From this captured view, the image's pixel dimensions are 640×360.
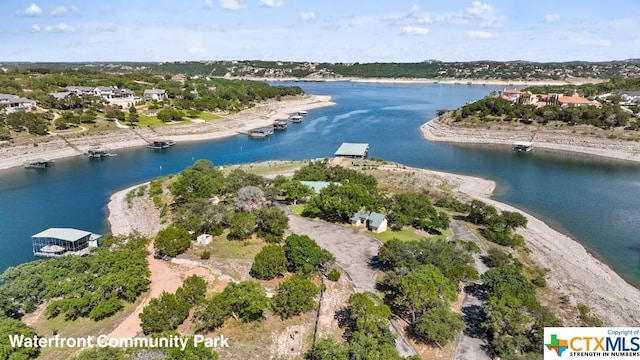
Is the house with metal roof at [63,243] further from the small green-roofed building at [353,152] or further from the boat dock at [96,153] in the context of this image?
the small green-roofed building at [353,152]

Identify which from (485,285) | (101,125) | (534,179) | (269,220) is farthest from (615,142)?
(101,125)

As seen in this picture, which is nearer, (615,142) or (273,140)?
(615,142)

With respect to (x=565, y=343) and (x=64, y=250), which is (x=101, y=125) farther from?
(x=565, y=343)

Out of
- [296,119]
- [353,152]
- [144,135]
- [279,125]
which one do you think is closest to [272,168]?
[353,152]

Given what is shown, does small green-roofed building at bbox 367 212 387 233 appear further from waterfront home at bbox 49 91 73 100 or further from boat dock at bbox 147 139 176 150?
waterfront home at bbox 49 91 73 100

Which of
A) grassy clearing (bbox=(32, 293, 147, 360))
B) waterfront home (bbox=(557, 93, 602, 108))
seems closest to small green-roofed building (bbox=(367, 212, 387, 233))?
grassy clearing (bbox=(32, 293, 147, 360))

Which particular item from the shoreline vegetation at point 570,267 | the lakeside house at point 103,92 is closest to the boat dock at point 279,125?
the lakeside house at point 103,92

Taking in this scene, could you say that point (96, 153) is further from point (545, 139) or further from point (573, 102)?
point (573, 102)
